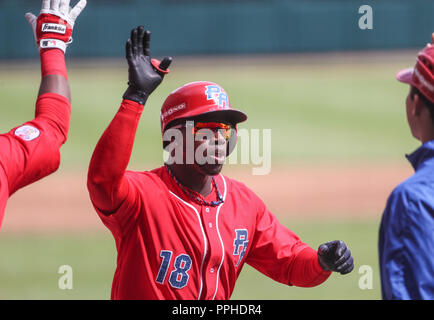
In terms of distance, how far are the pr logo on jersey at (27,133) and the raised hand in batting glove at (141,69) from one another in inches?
22.9

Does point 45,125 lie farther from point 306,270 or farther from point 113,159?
point 306,270

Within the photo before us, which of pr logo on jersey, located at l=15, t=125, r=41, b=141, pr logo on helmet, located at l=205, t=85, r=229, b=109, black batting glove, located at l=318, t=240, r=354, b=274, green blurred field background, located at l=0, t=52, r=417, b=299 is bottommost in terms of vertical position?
green blurred field background, located at l=0, t=52, r=417, b=299

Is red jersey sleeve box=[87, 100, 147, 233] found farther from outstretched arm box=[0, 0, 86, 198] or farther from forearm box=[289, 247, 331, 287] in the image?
forearm box=[289, 247, 331, 287]

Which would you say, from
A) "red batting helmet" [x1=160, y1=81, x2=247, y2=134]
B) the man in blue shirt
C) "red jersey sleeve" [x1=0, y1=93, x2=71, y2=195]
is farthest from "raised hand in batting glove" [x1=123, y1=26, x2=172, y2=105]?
the man in blue shirt

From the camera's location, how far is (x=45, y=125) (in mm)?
2869

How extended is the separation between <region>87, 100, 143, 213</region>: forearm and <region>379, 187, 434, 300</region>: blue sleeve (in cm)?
122

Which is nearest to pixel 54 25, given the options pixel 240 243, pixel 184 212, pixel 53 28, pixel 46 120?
pixel 53 28

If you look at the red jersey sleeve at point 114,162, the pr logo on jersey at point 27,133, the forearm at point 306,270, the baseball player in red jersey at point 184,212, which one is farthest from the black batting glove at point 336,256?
the pr logo on jersey at point 27,133

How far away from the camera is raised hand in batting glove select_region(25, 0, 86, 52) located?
3.31m

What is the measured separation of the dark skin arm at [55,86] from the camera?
3.05 metres

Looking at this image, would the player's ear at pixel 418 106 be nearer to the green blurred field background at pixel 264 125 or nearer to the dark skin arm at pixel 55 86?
the dark skin arm at pixel 55 86

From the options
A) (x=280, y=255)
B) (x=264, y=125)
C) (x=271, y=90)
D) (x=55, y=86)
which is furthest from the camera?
(x=271, y=90)

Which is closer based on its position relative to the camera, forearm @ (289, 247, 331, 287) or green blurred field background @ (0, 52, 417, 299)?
forearm @ (289, 247, 331, 287)

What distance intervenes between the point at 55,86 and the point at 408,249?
1605mm
